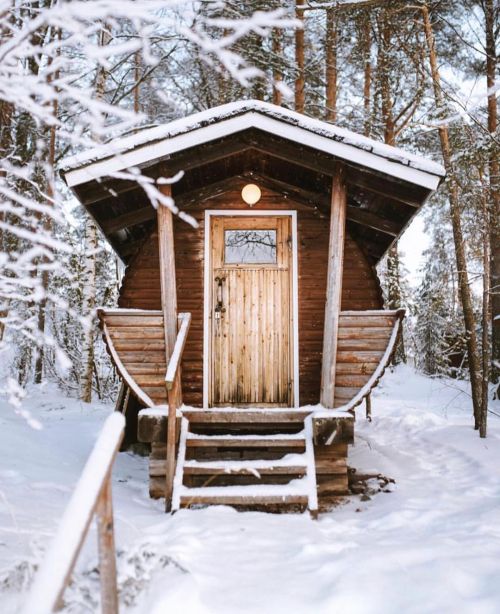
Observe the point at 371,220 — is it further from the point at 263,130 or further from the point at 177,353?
the point at 177,353

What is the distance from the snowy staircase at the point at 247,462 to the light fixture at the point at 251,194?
264cm

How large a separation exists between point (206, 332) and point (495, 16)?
9.07m

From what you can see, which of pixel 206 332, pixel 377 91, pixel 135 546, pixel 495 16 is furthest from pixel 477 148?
pixel 135 546

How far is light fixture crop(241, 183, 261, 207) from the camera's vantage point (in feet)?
21.4

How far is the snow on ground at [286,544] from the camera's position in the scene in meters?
2.83

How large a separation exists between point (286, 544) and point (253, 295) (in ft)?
10.9

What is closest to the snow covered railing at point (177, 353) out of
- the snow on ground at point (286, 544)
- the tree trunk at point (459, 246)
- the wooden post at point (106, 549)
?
the snow on ground at point (286, 544)

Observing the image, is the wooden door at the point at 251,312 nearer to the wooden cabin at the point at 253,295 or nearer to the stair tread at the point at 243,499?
the wooden cabin at the point at 253,295

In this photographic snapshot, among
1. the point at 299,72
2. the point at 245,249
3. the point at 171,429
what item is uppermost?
the point at 299,72

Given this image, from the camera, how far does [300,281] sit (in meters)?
6.52

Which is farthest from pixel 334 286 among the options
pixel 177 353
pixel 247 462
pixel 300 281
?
pixel 247 462

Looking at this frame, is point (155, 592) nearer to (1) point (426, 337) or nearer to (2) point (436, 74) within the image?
(2) point (436, 74)

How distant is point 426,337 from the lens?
21.7m

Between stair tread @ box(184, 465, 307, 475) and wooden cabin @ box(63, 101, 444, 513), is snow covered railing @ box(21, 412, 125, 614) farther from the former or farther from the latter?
stair tread @ box(184, 465, 307, 475)
